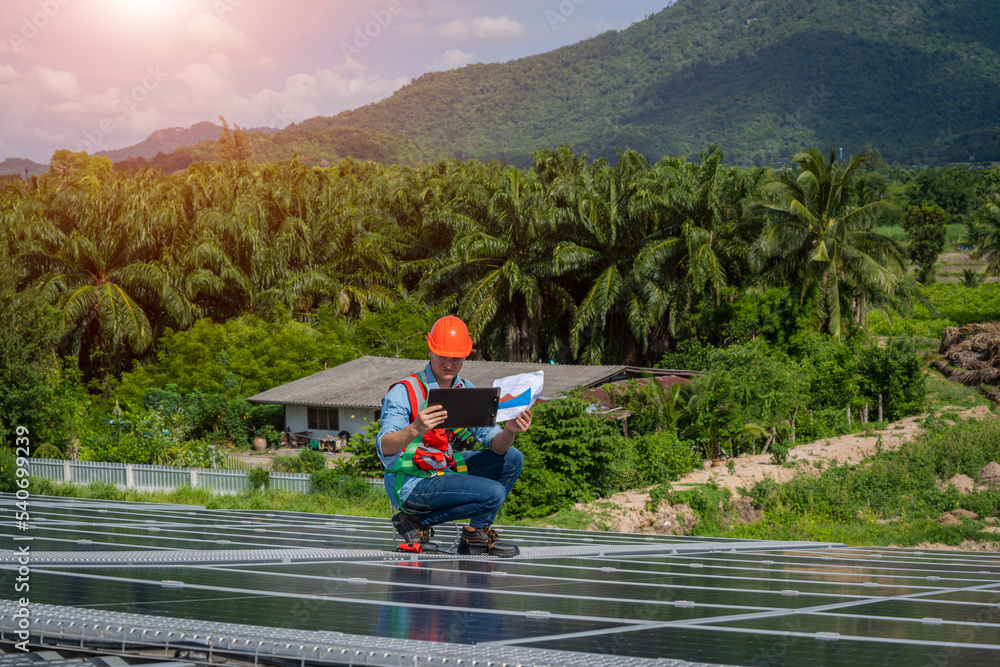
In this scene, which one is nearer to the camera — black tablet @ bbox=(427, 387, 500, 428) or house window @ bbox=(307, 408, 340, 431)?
black tablet @ bbox=(427, 387, 500, 428)

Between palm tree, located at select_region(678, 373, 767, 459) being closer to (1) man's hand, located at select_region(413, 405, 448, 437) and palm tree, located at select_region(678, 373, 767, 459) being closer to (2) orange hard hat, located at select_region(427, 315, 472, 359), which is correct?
(2) orange hard hat, located at select_region(427, 315, 472, 359)

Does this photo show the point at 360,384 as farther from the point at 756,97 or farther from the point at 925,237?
the point at 756,97

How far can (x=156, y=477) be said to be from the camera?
23953 millimetres

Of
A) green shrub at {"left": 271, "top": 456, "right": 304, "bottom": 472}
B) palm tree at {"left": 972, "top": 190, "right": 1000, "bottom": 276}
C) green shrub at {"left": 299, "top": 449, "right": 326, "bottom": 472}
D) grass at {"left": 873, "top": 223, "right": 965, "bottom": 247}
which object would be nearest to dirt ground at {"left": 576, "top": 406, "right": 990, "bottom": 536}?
green shrub at {"left": 299, "top": 449, "right": 326, "bottom": 472}

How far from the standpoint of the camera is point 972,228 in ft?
227

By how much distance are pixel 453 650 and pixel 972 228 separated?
250 feet

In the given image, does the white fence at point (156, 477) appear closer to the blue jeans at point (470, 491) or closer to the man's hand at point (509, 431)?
the blue jeans at point (470, 491)

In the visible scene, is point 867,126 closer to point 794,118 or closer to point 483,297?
point 794,118

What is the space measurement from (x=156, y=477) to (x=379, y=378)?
49.9ft

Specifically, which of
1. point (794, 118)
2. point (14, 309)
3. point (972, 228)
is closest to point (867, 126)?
point (794, 118)

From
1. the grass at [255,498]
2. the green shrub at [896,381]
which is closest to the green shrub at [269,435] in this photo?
the grass at [255,498]

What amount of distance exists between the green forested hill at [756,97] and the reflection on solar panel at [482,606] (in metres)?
132

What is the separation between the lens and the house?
110ft

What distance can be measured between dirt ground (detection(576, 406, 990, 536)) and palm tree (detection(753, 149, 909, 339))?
6130 mm
